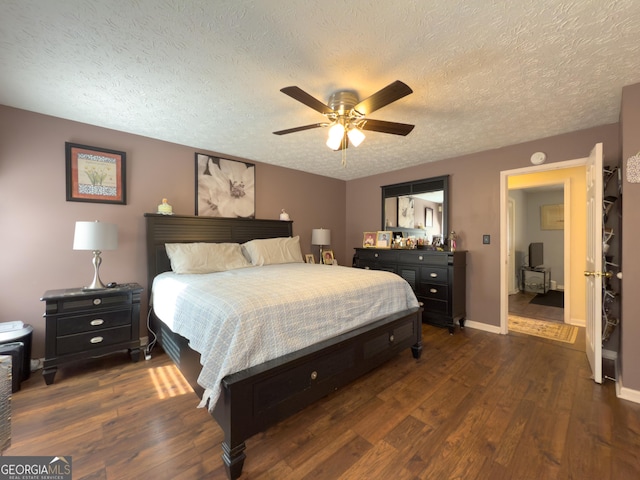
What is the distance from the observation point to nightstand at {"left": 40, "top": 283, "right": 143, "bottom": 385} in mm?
2156

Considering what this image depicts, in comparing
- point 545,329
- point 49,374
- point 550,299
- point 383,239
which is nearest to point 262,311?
point 49,374

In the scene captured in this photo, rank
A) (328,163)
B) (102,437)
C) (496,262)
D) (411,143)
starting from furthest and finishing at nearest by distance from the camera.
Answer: (328,163) → (496,262) → (411,143) → (102,437)

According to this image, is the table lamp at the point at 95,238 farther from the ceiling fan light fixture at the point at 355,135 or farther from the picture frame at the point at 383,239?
the picture frame at the point at 383,239

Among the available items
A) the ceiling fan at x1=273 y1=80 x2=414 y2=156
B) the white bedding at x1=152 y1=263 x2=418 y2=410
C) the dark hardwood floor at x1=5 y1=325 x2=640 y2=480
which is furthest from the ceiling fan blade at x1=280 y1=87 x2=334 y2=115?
the dark hardwood floor at x1=5 y1=325 x2=640 y2=480

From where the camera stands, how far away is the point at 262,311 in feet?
5.03

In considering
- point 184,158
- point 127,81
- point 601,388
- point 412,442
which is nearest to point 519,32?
point 412,442

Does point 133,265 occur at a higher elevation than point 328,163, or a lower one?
lower

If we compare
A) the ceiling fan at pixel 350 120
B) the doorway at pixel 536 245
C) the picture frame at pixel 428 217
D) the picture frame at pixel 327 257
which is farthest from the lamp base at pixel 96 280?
the doorway at pixel 536 245

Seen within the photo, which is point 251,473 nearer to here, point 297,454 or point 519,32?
point 297,454

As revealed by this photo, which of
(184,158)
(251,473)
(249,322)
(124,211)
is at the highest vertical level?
(184,158)

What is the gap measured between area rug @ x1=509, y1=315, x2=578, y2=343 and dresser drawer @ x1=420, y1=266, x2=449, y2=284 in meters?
1.14

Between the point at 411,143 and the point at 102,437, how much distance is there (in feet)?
12.1

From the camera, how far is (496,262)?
3.35m

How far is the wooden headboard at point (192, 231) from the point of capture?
9.59 ft
